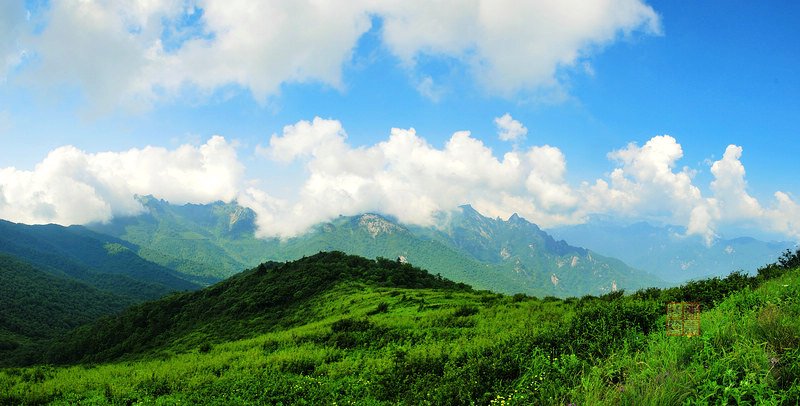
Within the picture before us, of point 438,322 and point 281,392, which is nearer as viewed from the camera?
point 281,392

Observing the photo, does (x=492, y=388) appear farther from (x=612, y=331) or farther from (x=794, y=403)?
(x=794, y=403)

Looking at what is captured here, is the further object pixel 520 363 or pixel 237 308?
pixel 237 308

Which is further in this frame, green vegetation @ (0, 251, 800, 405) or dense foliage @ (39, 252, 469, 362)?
dense foliage @ (39, 252, 469, 362)

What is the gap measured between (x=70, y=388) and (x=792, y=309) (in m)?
26.0

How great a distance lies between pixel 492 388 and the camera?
939 cm

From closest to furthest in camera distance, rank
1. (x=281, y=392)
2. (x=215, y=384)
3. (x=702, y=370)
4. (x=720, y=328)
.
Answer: (x=702, y=370), (x=720, y=328), (x=281, y=392), (x=215, y=384)

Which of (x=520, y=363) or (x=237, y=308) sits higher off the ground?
(x=520, y=363)

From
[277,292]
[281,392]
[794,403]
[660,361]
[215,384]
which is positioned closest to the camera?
[794,403]

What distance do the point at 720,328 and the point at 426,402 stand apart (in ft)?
22.0

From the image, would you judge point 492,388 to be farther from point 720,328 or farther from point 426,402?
point 720,328

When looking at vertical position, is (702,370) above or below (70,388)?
above

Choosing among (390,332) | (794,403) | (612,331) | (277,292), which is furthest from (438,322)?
(277,292)

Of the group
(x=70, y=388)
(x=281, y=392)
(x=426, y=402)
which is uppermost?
(x=426, y=402)

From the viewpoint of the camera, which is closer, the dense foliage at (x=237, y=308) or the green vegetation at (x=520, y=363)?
the green vegetation at (x=520, y=363)
